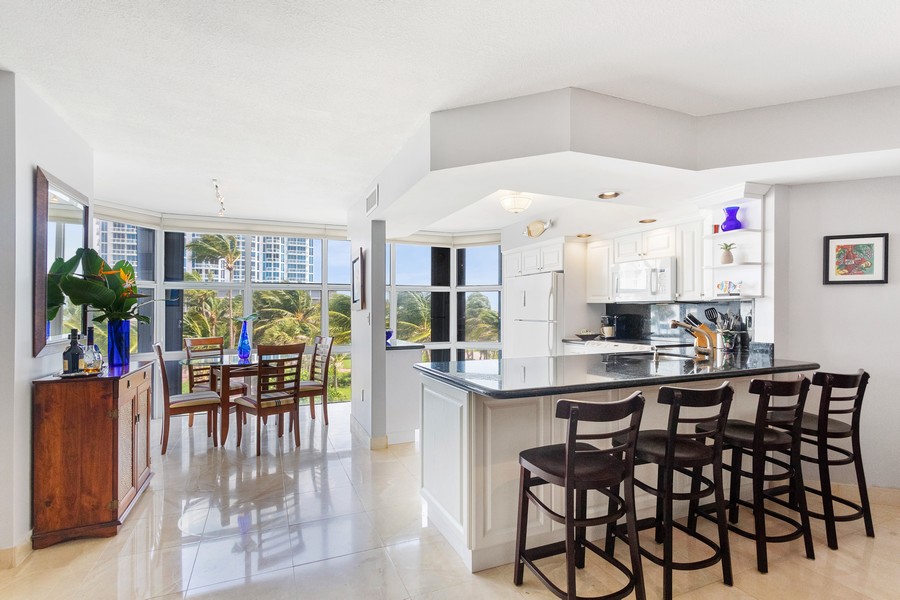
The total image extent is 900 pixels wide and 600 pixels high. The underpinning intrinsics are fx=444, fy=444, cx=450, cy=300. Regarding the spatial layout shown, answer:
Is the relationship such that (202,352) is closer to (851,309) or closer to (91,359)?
(91,359)

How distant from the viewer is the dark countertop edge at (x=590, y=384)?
6.54 ft

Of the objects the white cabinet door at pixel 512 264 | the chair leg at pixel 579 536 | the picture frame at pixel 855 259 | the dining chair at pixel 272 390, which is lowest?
the chair leg at pixel 579 536

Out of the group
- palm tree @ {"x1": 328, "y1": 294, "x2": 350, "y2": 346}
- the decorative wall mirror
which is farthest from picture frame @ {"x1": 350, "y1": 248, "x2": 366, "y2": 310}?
the decorative wall mirror

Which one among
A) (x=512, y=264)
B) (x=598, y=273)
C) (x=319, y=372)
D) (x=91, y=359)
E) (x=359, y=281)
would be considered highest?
(x=512, y=264)

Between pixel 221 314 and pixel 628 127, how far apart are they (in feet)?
16.8

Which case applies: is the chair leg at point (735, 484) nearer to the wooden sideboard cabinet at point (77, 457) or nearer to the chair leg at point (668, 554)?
the chair leg at point (668, 554)

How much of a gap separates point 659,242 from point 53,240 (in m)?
4.90

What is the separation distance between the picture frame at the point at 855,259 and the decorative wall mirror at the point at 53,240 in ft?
16.4

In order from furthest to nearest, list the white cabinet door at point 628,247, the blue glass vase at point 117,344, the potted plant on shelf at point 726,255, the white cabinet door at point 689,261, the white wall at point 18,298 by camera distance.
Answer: the white cabinet door at point 628,247, the white cabinet door at point 689,261, the potted plant on shelf at point 726,255, the blue glass vase at point 117,344, the white wall at point 18,298

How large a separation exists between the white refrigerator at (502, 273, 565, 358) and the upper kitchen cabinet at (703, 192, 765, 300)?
198 centimetres

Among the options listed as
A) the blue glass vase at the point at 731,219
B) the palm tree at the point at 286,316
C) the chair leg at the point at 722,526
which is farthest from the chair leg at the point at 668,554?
the palm tree at the point at 286,316

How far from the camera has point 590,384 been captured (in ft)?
7.05

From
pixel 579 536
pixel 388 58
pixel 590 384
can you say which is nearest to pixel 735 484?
pixel 579 536

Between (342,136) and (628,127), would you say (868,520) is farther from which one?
(342,136)
